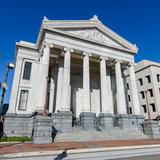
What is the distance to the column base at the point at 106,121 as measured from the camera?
2044 centimetres

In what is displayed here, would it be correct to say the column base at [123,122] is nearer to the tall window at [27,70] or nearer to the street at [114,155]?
the street at [114,155]

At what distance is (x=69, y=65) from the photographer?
21219mm

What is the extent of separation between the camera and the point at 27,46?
2475cm

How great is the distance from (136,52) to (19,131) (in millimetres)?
23790

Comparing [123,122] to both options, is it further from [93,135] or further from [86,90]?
[86,90]

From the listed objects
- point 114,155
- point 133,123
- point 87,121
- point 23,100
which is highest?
point 23,100

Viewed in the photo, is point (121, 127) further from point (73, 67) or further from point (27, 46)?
point (27, 46)

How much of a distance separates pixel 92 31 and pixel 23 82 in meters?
14.2

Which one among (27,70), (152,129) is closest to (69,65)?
(27,70)

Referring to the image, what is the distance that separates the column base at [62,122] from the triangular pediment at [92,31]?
39.5 feet

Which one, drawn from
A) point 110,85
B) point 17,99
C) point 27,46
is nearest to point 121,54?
point 110,85

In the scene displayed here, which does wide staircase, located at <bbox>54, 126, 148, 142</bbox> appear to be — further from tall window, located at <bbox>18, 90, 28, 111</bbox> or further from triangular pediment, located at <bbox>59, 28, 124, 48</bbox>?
triangular pediment, located at <bbox>59, 28, 124, 48</bbox>

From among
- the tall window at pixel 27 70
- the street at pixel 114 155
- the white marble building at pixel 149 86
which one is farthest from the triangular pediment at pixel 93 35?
the street at pixel 114 155

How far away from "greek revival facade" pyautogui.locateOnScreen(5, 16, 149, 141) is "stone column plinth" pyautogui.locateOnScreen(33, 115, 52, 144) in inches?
117
